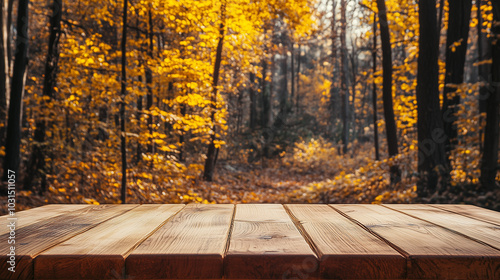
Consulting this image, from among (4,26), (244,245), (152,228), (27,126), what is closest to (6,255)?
(152,228)

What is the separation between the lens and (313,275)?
1222 millimetres

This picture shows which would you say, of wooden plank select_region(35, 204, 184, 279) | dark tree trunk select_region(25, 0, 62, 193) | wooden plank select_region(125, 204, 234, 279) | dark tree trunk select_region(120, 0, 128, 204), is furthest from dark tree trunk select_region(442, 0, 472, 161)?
dark tree trunk select_region(25, 0, 62, 193)

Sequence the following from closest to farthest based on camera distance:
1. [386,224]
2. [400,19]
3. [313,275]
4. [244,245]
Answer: [313,275], [244,245], [386,224], [400,19]

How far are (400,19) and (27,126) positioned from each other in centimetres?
964

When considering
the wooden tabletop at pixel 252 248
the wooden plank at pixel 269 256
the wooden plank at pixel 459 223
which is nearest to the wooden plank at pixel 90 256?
the wooden tabletop at pixel 252 248

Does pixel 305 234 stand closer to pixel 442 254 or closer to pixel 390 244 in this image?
pixel 390 244

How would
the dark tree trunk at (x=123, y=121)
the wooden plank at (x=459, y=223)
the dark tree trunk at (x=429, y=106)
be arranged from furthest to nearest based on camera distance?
1. the dark tree trunk at (x=429, y=106)
2. the dark tree trunk at (x=123, y=121)
3. the wooden plank at (x=459, y=223)

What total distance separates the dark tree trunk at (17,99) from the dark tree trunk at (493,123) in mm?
8385

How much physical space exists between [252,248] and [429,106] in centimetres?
725

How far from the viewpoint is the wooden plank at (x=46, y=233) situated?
123 centimetres

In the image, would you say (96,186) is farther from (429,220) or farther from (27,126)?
(429,220)

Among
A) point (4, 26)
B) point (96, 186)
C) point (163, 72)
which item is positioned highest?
point (4, 26)

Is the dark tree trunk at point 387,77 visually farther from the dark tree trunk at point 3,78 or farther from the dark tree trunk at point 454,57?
the dark tree trunk at point 3,78

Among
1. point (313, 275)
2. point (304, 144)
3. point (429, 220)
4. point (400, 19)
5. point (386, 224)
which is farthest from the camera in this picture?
point (304, 144)
